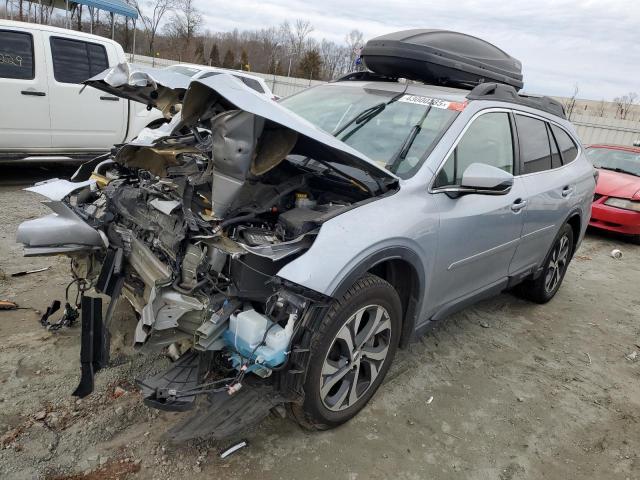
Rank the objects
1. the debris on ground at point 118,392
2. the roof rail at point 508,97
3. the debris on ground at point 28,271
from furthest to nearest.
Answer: the debris on ground at point 28,271, the roof rail at point 508,97, the debris on ground at point 118,392

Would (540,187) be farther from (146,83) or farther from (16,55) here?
(16,55)

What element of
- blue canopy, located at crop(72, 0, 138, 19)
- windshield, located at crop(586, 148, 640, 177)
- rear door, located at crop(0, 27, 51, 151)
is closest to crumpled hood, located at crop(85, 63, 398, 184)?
rear door, located at crop(0, 27, 51, 151)

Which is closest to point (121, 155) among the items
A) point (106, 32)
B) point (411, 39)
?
point (411, 39)

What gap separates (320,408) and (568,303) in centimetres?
379

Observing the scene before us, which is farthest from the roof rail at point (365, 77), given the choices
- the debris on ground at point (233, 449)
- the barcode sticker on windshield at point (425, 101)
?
the debris on ground at point (233, 449)

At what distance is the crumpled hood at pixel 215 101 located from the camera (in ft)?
7.55

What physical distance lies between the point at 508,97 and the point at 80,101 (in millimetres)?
5953

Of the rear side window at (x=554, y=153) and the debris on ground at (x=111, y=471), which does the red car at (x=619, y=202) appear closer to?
the rear side window at (x=554, y=153)

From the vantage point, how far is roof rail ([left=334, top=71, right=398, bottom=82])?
3.96 meters

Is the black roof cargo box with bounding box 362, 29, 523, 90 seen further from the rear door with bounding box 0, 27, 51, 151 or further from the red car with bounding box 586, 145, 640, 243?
the rear door with bounding box 0, 27, 51, 151

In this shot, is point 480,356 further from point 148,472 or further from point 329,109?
point 148,472

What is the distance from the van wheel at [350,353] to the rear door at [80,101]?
19.3ft

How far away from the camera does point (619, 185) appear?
27.3 ft

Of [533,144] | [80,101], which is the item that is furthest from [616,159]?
[80,101]
